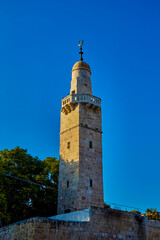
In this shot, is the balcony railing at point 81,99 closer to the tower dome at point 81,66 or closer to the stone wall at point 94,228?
the tower dome at point 81,66

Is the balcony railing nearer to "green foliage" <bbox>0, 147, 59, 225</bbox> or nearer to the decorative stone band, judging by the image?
the decorative stone band

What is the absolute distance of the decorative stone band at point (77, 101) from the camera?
2667 cm

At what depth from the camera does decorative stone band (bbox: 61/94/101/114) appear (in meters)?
26.7

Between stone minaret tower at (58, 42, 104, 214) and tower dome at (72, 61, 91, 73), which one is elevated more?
tower dome at (72, 61, 91, 73)

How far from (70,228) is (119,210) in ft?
16.1

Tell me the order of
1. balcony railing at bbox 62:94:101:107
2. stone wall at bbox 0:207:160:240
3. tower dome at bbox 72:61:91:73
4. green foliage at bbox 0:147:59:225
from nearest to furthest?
stone wall at bbox 0:207:160:240 < green foliage at bbox 0:147:59:225 < balcony railing at bbox 62:94:101:107 < tower dome at bbox 72:61:91:73

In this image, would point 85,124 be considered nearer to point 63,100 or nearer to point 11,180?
point 63,100

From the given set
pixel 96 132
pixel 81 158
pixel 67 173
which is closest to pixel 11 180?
pixel 67 173

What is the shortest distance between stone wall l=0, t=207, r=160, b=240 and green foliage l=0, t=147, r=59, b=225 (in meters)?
6.44

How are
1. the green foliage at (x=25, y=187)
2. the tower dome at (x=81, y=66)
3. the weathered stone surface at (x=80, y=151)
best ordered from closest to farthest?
the weathered stone surface at (x=80, y=151)
the green foliage at (x=25, y=187)
the tower dome at (x=81, y=66)

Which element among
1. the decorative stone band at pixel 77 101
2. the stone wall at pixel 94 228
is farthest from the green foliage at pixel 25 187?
the decorative stone band at pixel 77 101

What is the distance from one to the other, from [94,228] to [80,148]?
23.7ft

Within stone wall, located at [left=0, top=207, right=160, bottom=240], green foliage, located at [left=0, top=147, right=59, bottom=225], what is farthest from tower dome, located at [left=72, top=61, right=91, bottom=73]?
stone wall, located at [left=0, top=207, right=160, bottom=240]

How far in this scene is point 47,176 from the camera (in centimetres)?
3086
